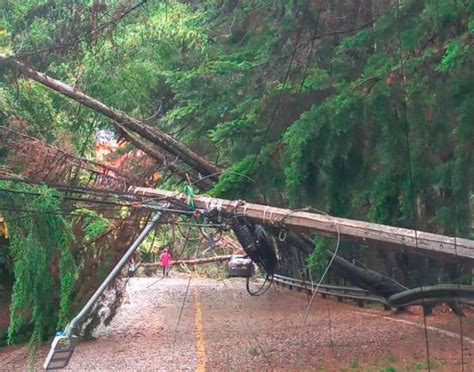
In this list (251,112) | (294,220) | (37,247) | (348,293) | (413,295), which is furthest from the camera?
(348,293)

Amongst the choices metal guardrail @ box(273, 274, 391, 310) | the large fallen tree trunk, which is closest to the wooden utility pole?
the large fallen tree trunk

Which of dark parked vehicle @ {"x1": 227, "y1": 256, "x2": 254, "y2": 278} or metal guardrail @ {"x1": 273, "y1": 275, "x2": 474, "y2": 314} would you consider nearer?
metal guardrail @ {"x1": 273, "y1": 275, "x2": 474, "y2": 314}

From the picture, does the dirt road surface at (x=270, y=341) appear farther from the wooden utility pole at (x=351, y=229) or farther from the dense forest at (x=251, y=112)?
the wooden utility pole at (x=351, y=229)

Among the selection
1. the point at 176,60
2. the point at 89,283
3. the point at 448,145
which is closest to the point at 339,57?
the point at 448,145

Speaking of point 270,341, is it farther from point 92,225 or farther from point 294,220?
point 294,220

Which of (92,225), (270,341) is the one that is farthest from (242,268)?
(92,225)

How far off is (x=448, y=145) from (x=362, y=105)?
54.3 inches

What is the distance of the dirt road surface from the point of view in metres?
11.8

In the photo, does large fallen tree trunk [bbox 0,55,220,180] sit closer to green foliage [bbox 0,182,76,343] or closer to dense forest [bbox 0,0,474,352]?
dense forest [bbox 0,0,474,352]

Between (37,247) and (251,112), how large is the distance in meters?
3.97

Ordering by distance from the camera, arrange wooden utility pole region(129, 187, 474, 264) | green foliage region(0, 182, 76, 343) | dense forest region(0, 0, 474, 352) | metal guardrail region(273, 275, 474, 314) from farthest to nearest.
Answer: metal guardrail region(273, 275, 474, 314)
green foliage region(0, 182, 76, 343)
dense forest region(0, 0, 474, 352)
wooden utility pole region(129, 187, 474, 264)

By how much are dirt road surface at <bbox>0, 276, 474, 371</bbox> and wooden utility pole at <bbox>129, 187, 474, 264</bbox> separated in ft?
10.5

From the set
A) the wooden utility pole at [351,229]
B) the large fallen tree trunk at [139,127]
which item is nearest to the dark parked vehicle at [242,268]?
the large fallen tree trunk at [139,127]

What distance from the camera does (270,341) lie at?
1419cm
